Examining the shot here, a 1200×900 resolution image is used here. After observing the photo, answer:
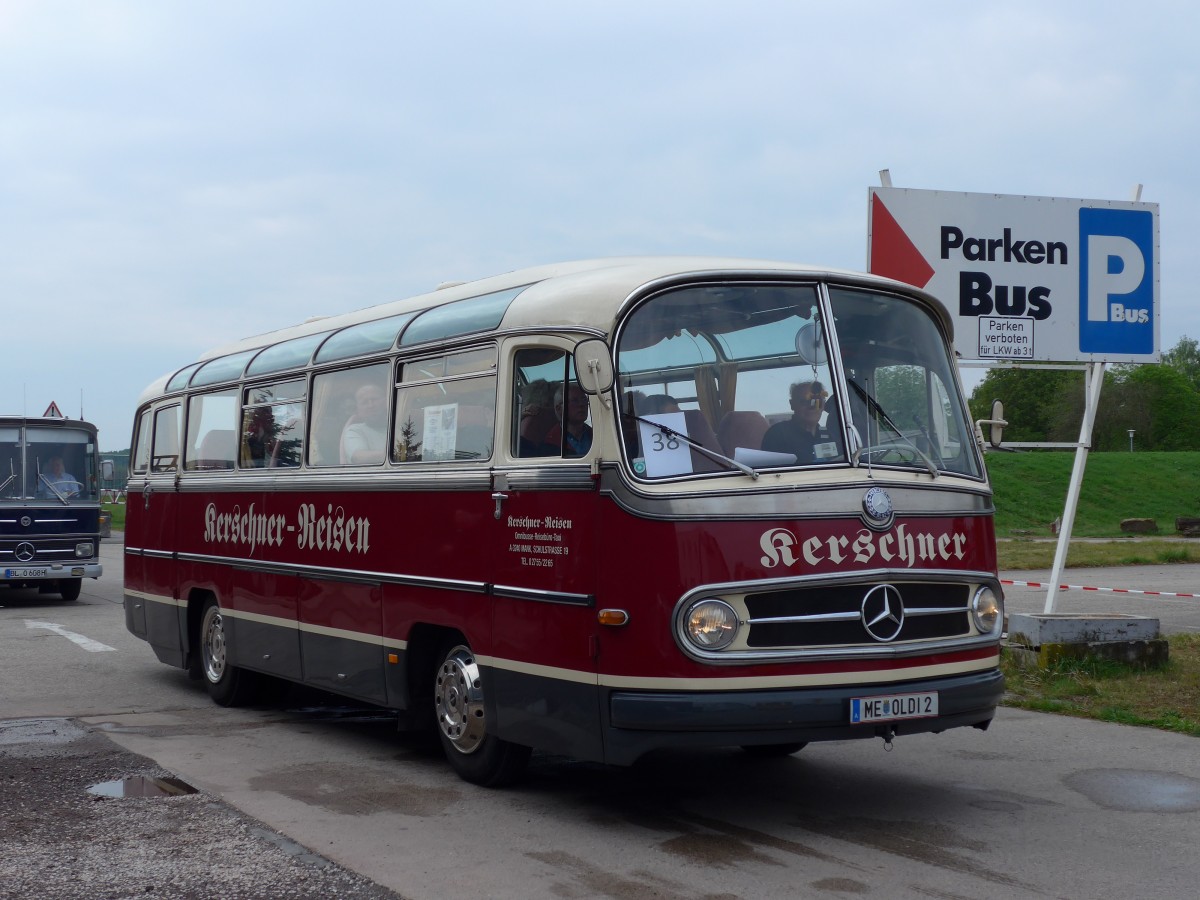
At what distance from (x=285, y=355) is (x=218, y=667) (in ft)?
8.69

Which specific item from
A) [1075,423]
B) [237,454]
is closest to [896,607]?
[237,454]

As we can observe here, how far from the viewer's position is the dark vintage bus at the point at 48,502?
20.9 meters

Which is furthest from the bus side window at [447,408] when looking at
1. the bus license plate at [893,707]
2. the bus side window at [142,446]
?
the bus side window at [142,446]

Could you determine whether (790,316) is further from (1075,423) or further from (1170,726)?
(1075,423)

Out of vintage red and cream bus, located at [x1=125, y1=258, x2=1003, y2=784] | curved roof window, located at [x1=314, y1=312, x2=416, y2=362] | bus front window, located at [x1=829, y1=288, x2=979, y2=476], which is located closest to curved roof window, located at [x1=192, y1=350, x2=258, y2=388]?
curved roof window, located at [x1=314, y1=312, x2=416, y2=362]

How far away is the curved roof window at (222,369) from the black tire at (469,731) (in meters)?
4.39

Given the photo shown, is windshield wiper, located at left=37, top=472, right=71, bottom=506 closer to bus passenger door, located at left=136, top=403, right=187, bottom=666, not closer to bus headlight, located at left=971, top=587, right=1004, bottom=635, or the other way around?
bus passenger door, located at left=136, top=403, right=187, bottom=666

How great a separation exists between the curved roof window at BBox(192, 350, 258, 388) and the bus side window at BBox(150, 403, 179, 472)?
1.61 ft

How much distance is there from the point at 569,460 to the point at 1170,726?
5.04 metres

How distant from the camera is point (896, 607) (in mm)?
6910

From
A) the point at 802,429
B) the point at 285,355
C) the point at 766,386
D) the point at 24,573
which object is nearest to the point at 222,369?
the point at 285,355

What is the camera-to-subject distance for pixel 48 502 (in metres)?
21.2

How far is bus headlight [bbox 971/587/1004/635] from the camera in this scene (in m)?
7.40

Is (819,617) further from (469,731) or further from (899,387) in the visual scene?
(469,731)
